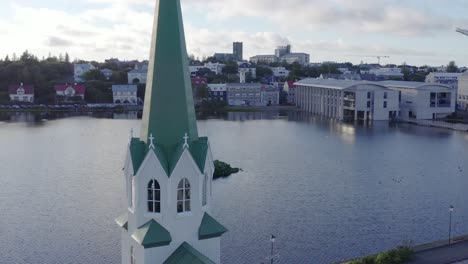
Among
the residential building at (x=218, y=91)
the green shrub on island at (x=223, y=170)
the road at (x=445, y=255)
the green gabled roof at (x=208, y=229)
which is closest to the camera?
the green gabled roof at (x=208, y=229)

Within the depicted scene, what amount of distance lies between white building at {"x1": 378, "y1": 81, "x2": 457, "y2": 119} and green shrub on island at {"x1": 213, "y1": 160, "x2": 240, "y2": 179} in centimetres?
2599

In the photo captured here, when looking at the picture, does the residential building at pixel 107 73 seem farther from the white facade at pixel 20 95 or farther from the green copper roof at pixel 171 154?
the green copper roof at pixel 171 154

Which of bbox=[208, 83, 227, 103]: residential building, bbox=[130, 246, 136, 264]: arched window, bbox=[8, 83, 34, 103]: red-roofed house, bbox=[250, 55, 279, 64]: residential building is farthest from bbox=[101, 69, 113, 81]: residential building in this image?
bbox=[130, 246, 136, 264]: arched window

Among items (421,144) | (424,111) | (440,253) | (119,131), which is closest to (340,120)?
(424,111)

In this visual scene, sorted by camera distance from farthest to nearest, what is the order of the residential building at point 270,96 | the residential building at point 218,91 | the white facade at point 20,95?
the residential building at point 270,96 < the residential building at point 218,91 < the white facade at point 20,95

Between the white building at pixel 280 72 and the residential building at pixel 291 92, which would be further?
the white building at pixel 280 72

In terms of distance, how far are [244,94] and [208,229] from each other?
48.4 meters

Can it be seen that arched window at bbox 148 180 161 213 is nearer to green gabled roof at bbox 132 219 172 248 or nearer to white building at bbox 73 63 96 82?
green gabled roof at bbox 132 219 172 248

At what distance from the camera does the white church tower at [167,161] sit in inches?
196

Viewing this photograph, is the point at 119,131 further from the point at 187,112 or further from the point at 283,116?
the point at 187,112

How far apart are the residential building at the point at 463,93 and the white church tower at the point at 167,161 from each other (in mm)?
49729

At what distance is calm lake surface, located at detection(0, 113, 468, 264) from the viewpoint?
43.8 feet

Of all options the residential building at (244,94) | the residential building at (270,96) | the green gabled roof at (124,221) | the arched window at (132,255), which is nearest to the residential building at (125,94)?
the residential building at (244,94)

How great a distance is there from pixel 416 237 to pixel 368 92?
2990 centimetres
